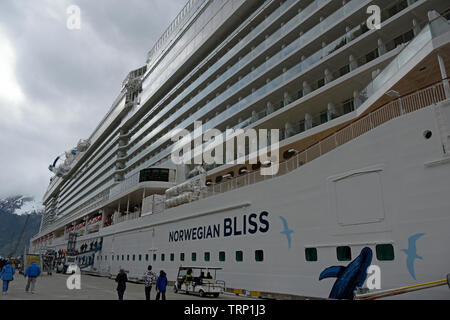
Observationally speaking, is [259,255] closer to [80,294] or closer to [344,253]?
[344,253]

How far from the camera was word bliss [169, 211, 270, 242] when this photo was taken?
518 inches

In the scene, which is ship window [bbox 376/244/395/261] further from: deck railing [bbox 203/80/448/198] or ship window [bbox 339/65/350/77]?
ship window [bbox 339/65/350/77]

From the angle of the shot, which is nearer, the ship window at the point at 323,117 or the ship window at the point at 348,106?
the ship window at the point at 348,106

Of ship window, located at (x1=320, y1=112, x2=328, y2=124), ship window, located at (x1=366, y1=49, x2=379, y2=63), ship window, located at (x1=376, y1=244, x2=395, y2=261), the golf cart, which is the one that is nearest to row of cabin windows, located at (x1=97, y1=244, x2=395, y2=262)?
ship window, located at (x1=376, y1=244, x2=395, y2=261)

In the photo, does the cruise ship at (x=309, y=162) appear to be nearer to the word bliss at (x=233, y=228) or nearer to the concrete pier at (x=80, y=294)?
the word bliss at (x=233, y=228)

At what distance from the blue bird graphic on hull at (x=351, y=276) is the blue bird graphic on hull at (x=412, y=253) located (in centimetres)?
104

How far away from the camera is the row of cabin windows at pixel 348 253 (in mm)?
8570

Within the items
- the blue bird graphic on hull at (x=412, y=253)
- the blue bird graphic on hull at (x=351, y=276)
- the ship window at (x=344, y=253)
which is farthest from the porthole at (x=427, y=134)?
the ship window at (x=344, y=253)

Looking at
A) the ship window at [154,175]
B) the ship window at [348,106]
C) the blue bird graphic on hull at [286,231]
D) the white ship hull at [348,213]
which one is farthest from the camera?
the ship window at [154,175]

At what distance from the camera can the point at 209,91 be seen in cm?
2833

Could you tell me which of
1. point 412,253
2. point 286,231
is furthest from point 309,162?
point 412,253

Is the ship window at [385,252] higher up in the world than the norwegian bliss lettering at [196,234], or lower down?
lower down

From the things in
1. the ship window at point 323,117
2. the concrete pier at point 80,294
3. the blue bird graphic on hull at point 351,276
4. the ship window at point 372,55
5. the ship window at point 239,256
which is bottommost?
the concrete pier at point 80,294

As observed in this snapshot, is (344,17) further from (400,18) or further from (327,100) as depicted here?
(327,100)
